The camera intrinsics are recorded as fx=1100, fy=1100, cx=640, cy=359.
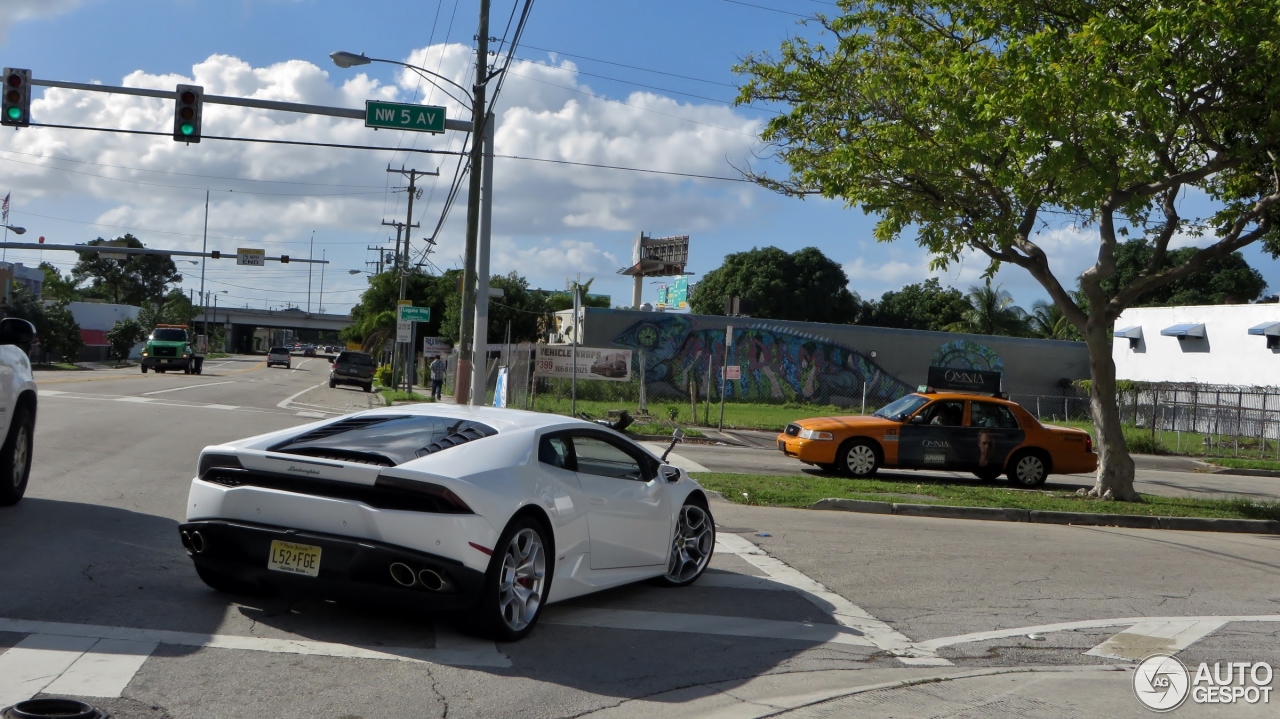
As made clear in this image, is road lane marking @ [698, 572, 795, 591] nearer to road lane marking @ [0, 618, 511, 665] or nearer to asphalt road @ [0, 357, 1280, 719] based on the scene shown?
asphalt road @ [0, 357, 1280, 719]

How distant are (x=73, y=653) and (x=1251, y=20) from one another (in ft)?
42.3

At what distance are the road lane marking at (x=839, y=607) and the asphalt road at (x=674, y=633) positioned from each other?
1.1 inches

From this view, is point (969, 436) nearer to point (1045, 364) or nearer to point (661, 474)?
point (661, 474)

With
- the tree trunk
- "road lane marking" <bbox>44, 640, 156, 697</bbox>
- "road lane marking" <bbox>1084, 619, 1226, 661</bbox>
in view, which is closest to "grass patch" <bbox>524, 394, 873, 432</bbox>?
the tree trunk

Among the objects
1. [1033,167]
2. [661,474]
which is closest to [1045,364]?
[1033,167]

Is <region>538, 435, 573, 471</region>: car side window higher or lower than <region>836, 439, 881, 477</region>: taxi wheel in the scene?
higher

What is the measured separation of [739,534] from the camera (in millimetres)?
10922

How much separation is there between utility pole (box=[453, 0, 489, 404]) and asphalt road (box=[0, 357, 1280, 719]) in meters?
11.2

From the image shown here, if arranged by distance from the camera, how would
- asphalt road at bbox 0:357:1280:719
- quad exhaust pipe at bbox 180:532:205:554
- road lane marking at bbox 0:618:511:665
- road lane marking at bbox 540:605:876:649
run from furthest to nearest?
road lane marking at bbox 540:605:876:649, quad exhaust pipe at bbox 180:532:205:554, road lane marking at bbox 0:618:511:665, asphalt road at bbox 0:357:1280:719

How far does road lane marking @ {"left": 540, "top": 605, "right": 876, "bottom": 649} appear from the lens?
6.71m

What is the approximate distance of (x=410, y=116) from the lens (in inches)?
746

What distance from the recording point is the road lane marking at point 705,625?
671cm

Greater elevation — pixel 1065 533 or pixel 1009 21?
pixel 1009 21

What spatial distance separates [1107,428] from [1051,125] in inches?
192
